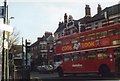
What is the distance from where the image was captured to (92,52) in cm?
3238

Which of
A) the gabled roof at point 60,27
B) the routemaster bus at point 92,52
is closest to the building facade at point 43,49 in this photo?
the gabled roof at point 60,27

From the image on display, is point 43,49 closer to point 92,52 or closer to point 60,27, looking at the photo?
point 60,27

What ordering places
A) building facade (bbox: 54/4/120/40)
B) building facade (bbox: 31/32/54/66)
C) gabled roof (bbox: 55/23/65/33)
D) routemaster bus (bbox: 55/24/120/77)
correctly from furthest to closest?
building facade (bbox: 31/32/54/66), gabled roof (bbox: 55/23/65/33), building facade (bbox: 54/4/120/40), routemaster bus (bbox: 55/24/120/77)

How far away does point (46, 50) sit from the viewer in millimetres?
93625

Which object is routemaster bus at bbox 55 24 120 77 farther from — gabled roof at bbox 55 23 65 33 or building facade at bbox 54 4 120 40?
gabled roof at bbox 55 23 65 33

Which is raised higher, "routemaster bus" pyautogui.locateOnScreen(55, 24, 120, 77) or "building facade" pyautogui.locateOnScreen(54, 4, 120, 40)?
"building facade" pyautogui.locateOnScreen(54, 4, 120, 40)

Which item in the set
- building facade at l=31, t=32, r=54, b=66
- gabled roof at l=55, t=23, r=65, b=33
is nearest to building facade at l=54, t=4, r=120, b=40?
gabled roof at l=55, t=23, r=65, b=33

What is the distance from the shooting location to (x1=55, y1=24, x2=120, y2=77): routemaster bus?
2964 centimetres

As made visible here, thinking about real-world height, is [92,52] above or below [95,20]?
below

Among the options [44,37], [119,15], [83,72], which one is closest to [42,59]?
[44,37]

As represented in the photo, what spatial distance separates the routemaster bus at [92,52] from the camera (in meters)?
29.6

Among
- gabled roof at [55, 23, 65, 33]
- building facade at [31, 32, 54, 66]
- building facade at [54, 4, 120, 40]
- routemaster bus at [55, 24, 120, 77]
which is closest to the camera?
routemaster bus at [55, 24, 120, 77]

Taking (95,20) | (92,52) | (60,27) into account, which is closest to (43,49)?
(60,27)

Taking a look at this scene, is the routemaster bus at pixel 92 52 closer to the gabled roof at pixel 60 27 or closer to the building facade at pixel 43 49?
the gabled roof at pixel 60 27
